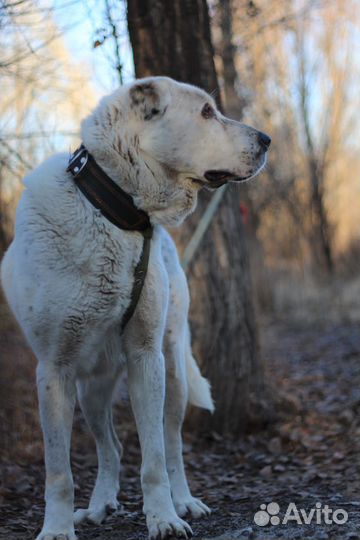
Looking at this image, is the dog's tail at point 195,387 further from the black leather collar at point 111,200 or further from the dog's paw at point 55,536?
the dog's paw at point 55,536

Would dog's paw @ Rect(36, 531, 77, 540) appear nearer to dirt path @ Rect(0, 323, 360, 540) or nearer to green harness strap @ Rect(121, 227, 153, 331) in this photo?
dirt path @ Rect(0, 323, 360, 540)

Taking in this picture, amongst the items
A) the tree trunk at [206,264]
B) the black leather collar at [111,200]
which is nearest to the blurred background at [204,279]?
the tree trunk at [206,264]

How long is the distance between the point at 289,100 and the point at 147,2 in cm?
1438

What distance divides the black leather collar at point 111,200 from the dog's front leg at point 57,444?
408mm

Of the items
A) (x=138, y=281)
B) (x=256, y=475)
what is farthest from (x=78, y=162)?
(x=256, y=475)

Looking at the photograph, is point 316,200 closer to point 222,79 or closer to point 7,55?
point 222,79

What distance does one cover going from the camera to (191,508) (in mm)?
3811

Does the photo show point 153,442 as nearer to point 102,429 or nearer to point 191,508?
point 191,508

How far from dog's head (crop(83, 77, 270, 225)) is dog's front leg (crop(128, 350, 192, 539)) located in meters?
0.71

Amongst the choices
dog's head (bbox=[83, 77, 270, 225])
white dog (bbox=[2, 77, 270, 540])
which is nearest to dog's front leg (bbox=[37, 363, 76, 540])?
white dog (bbox=[2, 77, 270, 540])

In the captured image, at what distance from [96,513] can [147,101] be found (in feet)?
6.91

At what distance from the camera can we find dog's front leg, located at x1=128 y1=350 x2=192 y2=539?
322 cm

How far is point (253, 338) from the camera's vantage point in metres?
6.14

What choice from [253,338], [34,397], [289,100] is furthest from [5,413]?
[289,100]
